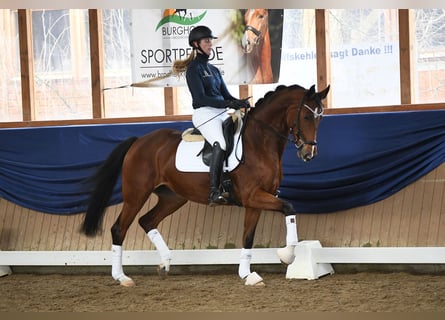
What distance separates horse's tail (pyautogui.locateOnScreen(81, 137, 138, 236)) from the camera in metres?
5.18

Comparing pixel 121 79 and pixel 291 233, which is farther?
pixel 121 79

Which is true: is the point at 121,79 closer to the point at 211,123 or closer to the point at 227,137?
the point at 211,123

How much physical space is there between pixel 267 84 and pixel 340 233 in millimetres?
1456

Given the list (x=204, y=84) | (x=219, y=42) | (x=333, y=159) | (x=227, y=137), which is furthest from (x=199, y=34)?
(x=333, y=159)

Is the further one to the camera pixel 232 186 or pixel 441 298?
pixel 232 186

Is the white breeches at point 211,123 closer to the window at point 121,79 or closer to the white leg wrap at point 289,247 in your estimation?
the white leg wrap at point 289,247

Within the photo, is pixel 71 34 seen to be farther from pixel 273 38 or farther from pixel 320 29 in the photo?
pixel 320 29

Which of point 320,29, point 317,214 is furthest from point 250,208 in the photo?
point 320,29

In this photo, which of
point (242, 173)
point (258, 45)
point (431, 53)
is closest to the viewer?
point (242, 173)

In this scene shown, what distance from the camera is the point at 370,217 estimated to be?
529cm

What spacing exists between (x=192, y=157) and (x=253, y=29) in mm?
1449

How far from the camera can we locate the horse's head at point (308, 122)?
4.58 metres

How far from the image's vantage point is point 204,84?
4.85 m

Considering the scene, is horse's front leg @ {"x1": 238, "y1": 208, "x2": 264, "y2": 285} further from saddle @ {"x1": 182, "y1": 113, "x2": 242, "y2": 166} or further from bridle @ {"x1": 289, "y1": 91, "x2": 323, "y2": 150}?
bridle @ {"x1": 289, "y1": 91, "x2": 323, "y2": 150}
